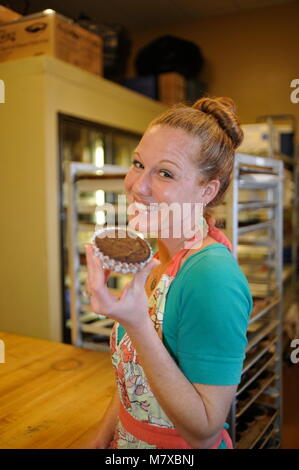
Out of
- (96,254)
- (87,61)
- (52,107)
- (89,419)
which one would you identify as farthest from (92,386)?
(87,61)

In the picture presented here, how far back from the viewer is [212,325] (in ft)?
2.19

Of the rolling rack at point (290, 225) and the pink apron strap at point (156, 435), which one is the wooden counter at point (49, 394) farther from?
the rolling rack at point (290, 225)

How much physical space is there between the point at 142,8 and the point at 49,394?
3.23 feet

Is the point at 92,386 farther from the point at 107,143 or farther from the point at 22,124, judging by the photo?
the point at 107,143

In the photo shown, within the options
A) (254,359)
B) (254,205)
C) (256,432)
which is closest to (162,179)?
(254,205)

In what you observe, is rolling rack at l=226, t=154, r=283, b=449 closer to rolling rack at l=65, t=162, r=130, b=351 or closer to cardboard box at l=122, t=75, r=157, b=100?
rolling rack at l=65, t=162, r=130, b=351

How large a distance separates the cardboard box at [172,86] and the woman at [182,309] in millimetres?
2495

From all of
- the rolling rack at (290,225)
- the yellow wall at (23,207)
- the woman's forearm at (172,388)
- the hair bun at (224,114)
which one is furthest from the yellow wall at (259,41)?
the rolling rack at (290,225)

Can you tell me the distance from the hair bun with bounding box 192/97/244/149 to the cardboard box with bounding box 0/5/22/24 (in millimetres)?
387

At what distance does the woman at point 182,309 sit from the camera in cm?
65

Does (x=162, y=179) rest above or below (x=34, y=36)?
below

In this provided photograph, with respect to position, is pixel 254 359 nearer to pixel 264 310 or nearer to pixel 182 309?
pixel 264 310

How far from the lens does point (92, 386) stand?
1.19 metres
